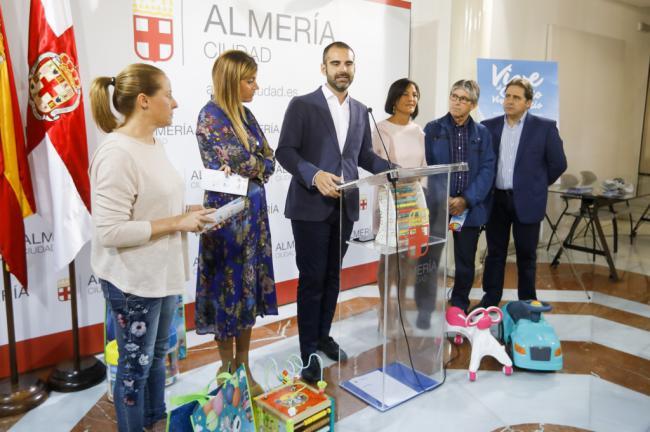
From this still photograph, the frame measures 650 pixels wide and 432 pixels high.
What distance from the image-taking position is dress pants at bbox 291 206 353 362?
2.70m

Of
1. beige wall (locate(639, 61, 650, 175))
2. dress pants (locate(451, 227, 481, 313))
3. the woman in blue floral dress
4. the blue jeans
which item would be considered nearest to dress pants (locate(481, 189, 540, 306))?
dress pants (locate(451, 227, 481, 313))

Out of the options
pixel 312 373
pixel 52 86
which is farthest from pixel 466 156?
pixel 52 86

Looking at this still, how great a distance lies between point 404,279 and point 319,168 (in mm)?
660

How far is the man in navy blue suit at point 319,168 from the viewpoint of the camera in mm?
2623

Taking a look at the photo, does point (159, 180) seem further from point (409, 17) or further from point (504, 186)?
point (409, 17)

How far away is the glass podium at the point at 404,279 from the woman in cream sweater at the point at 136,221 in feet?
2.68

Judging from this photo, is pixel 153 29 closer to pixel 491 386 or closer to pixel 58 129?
pixel 58 129

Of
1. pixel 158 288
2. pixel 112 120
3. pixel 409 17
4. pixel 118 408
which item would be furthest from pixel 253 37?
pixel 118 408

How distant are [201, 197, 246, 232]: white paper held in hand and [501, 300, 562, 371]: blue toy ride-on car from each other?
67.0 inches

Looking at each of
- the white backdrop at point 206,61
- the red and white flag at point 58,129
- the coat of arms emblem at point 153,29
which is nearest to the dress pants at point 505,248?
the white backdrop at point 206,61

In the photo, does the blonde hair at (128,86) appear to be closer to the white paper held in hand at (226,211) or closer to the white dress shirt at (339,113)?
the white paper held in hand at (226,211)

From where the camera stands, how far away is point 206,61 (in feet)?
10.9

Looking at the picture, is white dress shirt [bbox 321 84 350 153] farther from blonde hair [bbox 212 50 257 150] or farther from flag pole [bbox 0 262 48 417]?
flag pole [bbox 0 262 48 417]

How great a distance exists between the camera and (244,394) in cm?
196
